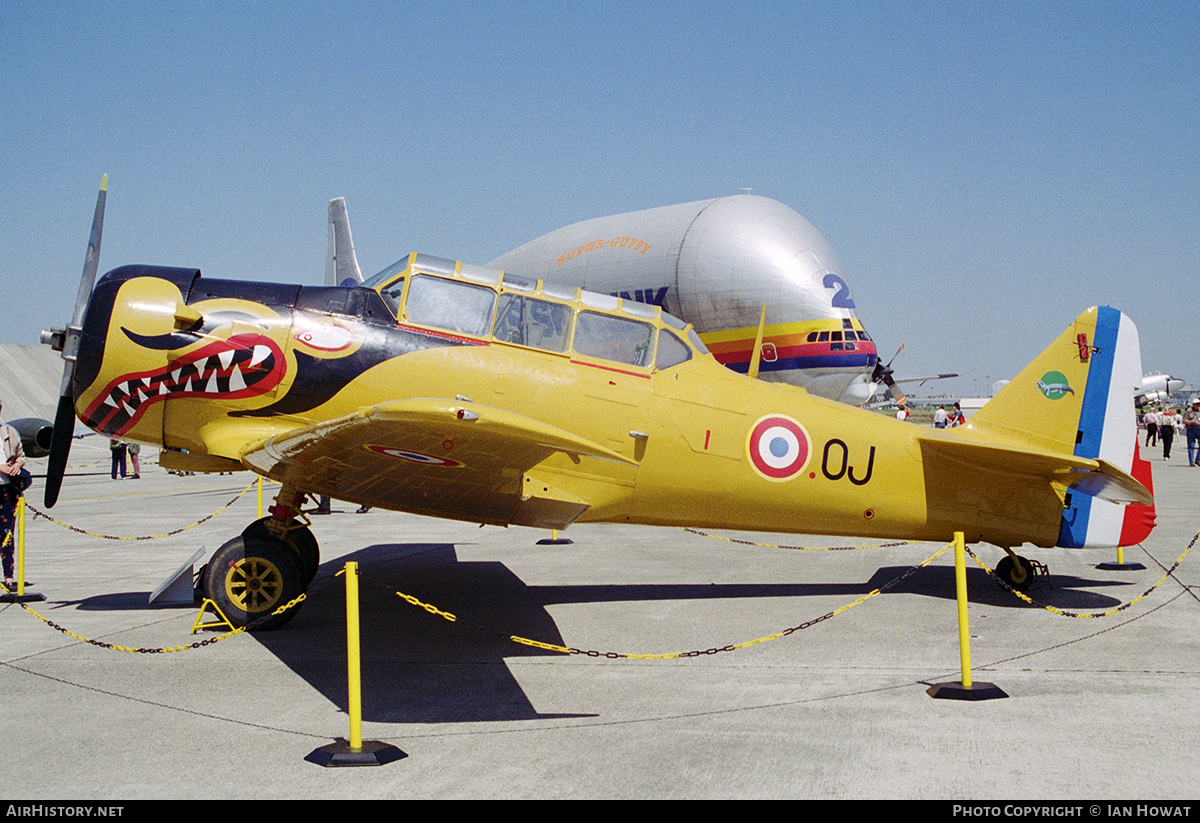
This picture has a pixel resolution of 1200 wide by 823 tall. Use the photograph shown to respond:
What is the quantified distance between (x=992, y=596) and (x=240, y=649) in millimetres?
6389

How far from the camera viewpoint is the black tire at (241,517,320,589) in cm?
658

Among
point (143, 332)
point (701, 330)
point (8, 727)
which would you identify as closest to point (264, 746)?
point (8, 727)

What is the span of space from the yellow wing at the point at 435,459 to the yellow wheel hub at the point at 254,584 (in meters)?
0.71

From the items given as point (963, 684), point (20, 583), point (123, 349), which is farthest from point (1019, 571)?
point (20, 583)

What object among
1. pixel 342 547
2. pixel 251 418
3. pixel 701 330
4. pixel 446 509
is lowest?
pixel 342 547

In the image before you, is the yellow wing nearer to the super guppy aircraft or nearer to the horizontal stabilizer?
the horizontal stabilizer

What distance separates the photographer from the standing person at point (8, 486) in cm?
765

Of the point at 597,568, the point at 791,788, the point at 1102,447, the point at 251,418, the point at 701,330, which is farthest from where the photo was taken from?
the point at 701,330

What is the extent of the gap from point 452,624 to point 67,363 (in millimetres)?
3574

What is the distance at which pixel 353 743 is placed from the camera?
4031 millimetres

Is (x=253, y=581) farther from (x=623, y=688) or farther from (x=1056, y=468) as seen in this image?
(x=1056, y=468)

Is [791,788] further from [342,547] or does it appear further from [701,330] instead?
[701,330]

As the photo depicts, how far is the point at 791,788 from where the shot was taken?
12.1 feet

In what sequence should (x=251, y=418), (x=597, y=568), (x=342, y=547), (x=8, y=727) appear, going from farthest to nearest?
(x=342, y=547) < (x=597, y=568) < (x=251, y=418) < (x=8, y=727)
